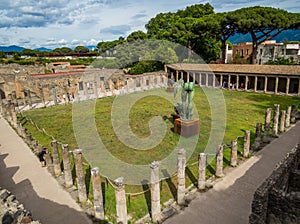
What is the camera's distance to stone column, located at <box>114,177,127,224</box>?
666cm

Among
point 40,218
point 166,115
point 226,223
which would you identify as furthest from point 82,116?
point 226,223

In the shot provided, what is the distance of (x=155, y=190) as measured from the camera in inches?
289

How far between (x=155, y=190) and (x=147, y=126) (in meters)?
10.00

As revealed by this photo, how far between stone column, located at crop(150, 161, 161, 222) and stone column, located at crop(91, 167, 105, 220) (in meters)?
1.67

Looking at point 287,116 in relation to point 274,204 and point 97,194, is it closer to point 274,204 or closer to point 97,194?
point 274,204

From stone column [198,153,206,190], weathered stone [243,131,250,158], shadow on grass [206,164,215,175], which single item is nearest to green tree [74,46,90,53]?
weathered stone [243,131,250,158]

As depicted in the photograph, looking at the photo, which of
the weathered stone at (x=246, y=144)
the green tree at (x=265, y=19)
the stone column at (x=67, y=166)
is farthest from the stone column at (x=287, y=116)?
the green tree at (x=265, y=19)

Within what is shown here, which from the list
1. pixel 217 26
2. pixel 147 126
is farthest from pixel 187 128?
pixel 217 26

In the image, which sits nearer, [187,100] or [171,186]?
[171,186]

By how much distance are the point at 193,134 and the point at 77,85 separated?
879 inches

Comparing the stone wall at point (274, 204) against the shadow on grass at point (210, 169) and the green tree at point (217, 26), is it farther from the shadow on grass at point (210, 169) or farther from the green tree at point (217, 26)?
the green tree at point (217, 26)

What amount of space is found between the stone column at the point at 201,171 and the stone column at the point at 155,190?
7.15 feet

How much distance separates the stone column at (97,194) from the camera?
7.34 metres

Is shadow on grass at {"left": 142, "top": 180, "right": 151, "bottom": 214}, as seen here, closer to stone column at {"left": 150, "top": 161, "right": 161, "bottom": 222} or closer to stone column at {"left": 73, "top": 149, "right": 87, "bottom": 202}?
stone column at {"left": 150, "top": 161, "right": 161, "bottom": 222}
